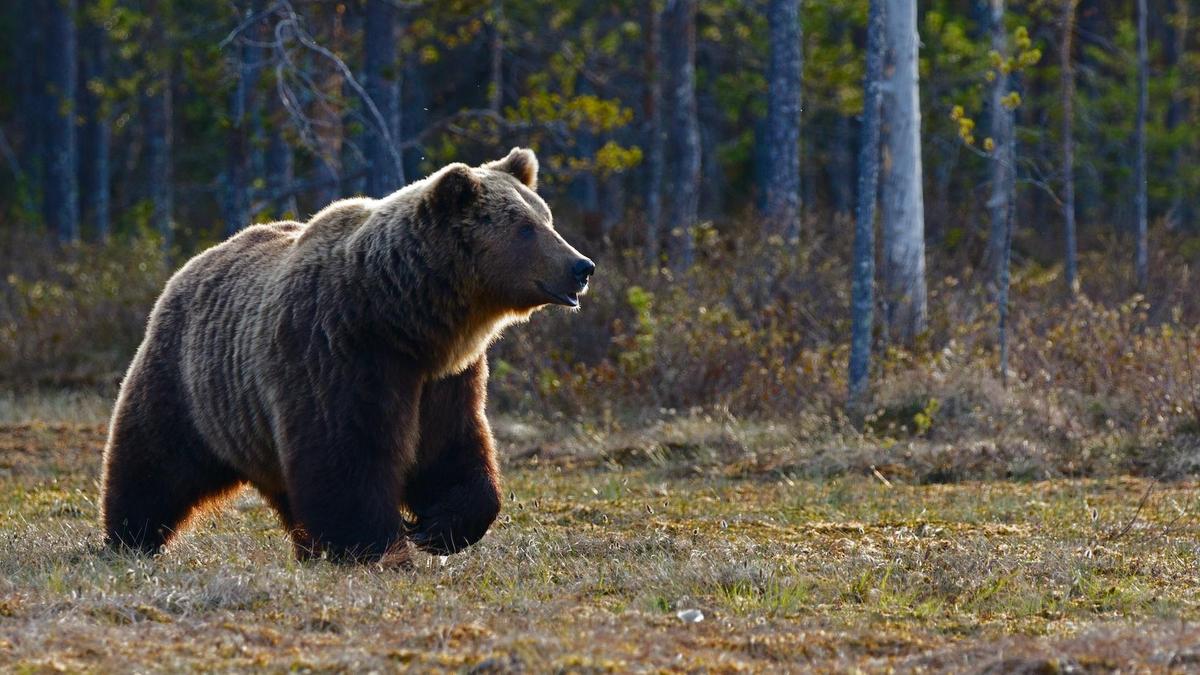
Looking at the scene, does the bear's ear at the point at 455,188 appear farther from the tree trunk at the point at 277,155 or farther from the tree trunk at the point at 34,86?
the tree trunk at the point at 34,86

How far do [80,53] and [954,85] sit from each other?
21811 mm

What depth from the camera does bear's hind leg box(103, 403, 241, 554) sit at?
7184mm

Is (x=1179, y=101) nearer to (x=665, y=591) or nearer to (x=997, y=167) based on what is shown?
(x=997, y=167)

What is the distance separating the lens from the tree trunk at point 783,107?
59.0 ft

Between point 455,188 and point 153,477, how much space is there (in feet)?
6.58

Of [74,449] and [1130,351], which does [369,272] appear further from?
[1130,351]

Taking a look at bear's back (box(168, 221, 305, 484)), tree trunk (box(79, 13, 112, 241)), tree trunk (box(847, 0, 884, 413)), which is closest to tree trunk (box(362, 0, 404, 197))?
tree trunk (box(847, 0, 884, 413))

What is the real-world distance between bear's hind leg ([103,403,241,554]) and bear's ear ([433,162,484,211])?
167cm

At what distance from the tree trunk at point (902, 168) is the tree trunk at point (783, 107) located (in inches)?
168

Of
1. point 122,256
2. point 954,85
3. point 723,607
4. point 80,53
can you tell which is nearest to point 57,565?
point 723,607

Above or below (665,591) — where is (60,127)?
above

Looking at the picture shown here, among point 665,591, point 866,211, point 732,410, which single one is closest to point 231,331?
point 665,591

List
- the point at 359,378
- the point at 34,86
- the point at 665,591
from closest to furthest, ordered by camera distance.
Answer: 1. the point at 665,591
2. the point at 359,378
3. the point at 34,86

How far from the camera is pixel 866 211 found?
10.8m
